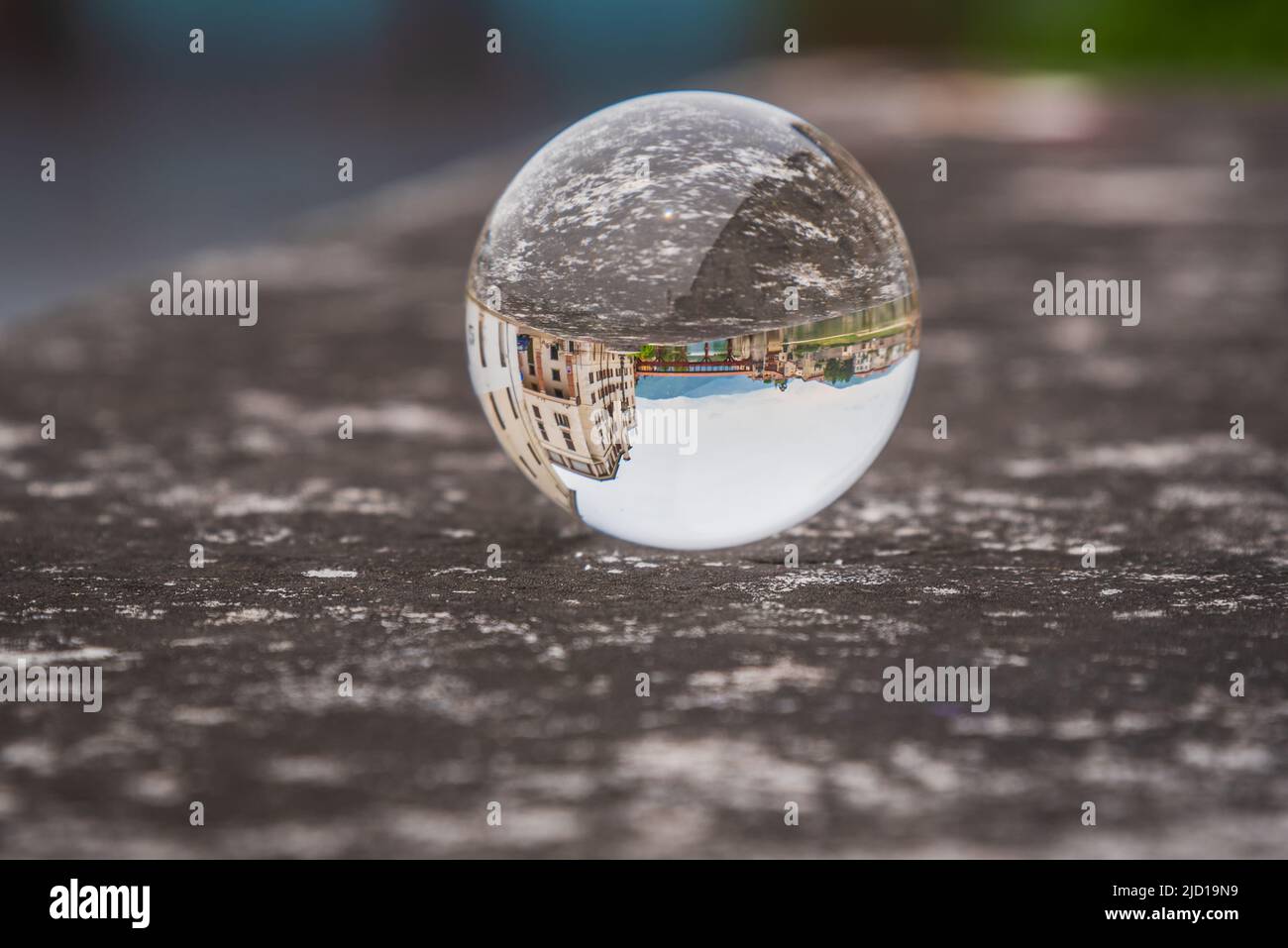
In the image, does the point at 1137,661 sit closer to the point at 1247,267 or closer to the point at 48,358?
the point at 48,358

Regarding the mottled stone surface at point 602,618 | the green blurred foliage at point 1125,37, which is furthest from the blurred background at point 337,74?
the mottled stone surface at point 602,618

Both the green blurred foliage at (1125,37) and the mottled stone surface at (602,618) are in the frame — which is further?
the green blurred foliage at (1125,37)

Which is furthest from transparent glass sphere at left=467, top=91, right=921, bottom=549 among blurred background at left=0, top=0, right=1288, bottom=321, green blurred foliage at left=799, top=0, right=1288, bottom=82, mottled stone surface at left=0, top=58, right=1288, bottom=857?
green blurred foliage at left=799, top=0, right=1288, bottom=82

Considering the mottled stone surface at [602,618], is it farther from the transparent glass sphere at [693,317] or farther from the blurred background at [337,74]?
the blurred background at [337,74]

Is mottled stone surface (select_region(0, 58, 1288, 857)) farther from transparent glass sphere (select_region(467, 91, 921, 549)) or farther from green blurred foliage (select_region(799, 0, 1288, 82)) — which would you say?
green blurred foliage (select_region(799, 0, 1288, 82))
